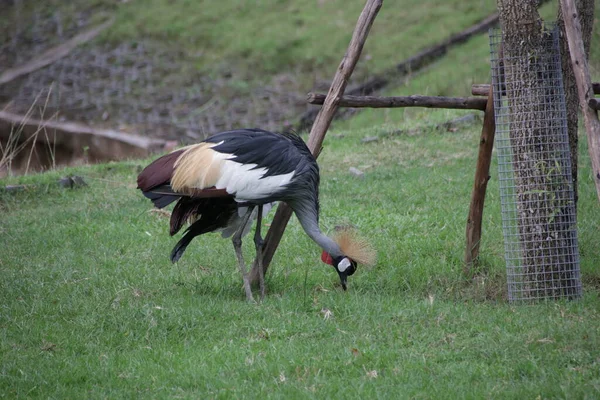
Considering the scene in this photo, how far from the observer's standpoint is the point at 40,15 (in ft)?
63.0

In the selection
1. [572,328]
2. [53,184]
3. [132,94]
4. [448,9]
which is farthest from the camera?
[448,9]

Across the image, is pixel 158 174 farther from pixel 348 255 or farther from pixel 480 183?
pixel 480 183

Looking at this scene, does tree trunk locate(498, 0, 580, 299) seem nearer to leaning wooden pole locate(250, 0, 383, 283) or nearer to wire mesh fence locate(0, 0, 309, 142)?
leaning wooden pole locate(250, 0, 383, 283)

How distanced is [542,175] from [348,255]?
1648 millimetres

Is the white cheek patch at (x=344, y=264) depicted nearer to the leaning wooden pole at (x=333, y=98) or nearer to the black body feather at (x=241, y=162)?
the black body feather at (x=241, y=162)

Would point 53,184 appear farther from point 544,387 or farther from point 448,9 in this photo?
point 448,9

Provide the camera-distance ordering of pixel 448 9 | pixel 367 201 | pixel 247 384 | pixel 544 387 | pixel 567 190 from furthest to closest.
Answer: pixel 448 9, pixel 367 201, pixel 567 190, pixel 247 384, pixel 544 387

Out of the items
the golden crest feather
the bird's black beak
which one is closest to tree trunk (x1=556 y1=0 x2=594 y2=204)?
the golden crest feather

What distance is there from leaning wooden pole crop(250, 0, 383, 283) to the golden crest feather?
1.69 ft

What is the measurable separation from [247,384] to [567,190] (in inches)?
118

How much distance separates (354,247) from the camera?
21.1ft

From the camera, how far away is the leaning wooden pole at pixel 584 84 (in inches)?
216

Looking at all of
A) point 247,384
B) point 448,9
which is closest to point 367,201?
point 247,384

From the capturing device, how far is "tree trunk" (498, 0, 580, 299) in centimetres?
618
